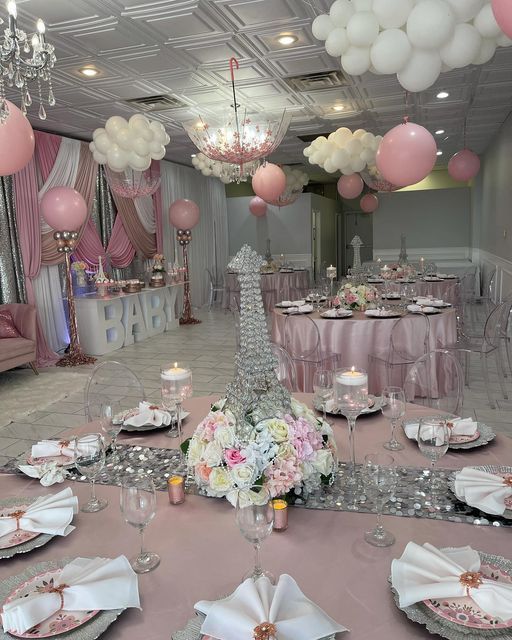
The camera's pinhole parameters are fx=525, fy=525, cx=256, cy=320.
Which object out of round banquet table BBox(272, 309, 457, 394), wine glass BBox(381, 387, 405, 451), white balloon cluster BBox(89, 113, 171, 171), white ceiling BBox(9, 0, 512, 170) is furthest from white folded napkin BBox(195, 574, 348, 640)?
white balloon cluster BBox(89, 113, 171, 171)

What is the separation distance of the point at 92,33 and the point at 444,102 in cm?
456

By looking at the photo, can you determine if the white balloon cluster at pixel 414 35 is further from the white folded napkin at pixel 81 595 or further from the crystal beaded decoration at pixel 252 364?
the white folded napkin at pixel 81 595

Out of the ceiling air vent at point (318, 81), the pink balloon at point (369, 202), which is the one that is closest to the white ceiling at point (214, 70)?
the ceiling air vent at point (318, 81)

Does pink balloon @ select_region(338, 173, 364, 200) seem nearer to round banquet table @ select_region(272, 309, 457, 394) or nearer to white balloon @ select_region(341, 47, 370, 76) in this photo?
round banquet table @ select_region(272, 309, 457, 394)

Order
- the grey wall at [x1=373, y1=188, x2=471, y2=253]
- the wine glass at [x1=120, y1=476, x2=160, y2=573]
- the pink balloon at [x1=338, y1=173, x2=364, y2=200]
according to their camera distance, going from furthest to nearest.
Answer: the grey wall at [x1=373, y1=188, x2=471, y2=253]
the pink balloon at [x1=338, y1=173, x2=364, y2=200]
the wine glass at [x1=120, y1=476, x2=160, y2=573]

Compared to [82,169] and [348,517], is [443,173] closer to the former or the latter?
[82,169]

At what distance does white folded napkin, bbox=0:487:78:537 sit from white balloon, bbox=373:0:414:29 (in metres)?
3.02

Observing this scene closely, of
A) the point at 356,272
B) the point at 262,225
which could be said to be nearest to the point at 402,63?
the point at 356,272

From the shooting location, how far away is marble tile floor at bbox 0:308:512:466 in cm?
432

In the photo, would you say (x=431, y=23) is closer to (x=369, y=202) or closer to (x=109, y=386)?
(x=109, y=386)

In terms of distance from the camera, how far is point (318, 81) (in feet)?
18.4

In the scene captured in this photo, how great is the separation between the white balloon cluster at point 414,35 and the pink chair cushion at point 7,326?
476 centimetres

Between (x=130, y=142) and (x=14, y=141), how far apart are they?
2.85 metres

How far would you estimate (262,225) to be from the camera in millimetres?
13625
